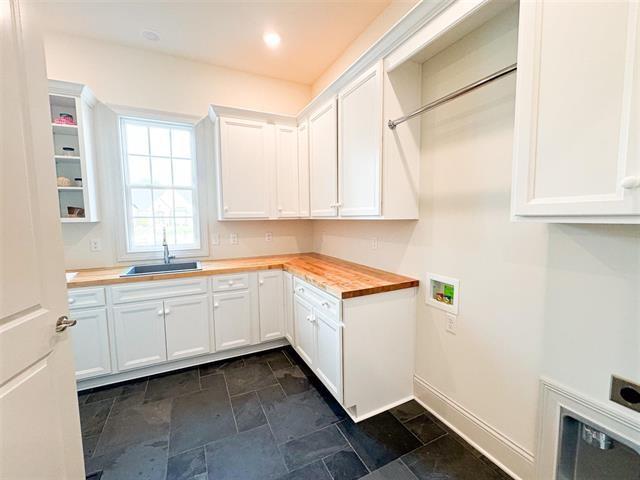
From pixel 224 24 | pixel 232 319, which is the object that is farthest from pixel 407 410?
pixel 224 24

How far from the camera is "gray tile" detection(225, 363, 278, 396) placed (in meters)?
2.20

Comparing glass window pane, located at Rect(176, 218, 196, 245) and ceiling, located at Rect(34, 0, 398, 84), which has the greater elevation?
ceiling, located at Rect(34, 0, 398, 84)

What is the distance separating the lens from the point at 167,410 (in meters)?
1.96

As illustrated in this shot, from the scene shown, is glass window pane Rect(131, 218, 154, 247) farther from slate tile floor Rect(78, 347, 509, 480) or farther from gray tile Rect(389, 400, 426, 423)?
gray tile Rect(389, 400, 426, 423)

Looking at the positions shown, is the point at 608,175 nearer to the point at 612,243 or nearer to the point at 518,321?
the point at 612,243

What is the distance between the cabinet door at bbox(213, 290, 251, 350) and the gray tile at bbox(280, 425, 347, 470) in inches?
→ 46.8

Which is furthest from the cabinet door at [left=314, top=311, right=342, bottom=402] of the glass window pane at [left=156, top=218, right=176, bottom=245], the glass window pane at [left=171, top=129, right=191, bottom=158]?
the glass window pane at [left=171, top=129, right=191, bottom=158]

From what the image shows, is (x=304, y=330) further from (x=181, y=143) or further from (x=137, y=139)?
(x=137, y=139)

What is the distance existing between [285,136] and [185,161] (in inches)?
43.8

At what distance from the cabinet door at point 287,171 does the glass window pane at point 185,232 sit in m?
0.97

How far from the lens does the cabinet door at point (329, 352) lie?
1.81m

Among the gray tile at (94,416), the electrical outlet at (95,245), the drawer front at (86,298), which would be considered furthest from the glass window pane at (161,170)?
the gray tile at (94,416)

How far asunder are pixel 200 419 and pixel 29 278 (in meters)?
1.50

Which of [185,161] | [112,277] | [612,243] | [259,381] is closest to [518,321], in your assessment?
[612,243]
